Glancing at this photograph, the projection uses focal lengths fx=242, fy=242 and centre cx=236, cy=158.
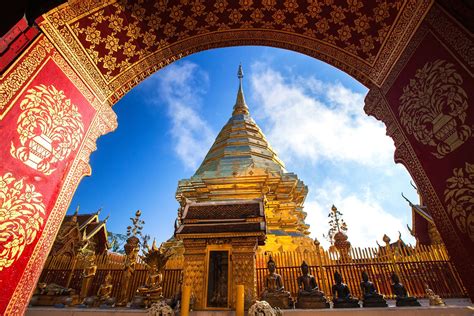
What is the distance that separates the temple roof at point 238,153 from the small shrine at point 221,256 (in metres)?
7.67

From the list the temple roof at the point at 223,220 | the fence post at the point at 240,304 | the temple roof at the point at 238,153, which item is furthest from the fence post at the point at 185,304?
the temple roof at the point at 238,153

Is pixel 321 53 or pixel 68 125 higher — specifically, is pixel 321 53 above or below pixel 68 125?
above

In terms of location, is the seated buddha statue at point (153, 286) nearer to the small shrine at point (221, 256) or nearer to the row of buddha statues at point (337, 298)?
the small shrine at point (221, 256)

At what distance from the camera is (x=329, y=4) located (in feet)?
12.6

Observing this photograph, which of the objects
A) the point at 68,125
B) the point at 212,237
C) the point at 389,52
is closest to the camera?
the point at 68,125

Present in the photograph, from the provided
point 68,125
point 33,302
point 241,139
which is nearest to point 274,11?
point 68,125

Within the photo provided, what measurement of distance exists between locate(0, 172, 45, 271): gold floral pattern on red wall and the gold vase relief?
477 centimetres

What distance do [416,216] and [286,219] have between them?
7297mm

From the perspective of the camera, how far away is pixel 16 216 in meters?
2.58

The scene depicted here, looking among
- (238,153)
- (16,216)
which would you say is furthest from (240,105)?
(16,216)

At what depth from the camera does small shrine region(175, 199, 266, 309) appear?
16.2 feet

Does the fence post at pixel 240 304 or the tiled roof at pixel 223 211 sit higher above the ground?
the tiled roof at pixel 223 211

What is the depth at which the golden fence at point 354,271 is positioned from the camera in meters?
7.25

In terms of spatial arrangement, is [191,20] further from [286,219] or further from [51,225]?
[286,219]
